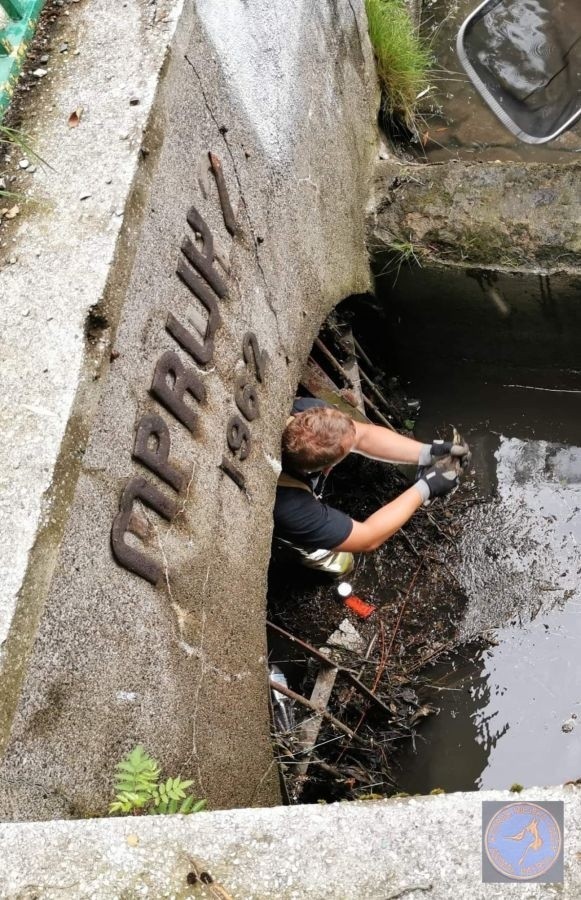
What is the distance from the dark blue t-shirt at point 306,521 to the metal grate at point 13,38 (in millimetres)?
1452

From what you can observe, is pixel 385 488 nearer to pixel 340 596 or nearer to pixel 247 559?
pixel 340 596

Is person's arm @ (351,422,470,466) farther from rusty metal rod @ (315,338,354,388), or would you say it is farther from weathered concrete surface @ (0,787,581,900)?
weathered concrete surface @ (0,787,581,900)

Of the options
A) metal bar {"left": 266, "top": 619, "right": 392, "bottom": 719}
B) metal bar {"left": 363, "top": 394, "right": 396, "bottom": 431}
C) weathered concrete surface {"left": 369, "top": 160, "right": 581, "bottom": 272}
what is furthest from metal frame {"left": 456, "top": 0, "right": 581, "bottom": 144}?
metal bar {"left": 266, "top": 619, "right": 392, "bottom": 719}

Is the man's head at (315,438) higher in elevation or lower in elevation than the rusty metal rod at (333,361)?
higher

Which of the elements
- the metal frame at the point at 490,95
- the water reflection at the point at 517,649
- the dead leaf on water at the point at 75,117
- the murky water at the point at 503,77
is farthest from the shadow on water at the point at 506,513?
the dead leaf on water at the point at 75,117

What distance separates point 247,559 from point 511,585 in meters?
1.39

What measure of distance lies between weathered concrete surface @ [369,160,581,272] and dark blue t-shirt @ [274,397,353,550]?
0.99 m

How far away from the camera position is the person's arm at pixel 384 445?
3281mm

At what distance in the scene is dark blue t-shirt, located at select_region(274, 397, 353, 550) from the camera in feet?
9.50

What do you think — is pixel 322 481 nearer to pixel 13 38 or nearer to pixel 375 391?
pixel 375 391

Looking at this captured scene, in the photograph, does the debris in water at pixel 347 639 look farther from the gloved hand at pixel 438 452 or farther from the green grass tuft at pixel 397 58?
the green grass tuft at pixel 397 58

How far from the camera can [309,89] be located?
292 cm

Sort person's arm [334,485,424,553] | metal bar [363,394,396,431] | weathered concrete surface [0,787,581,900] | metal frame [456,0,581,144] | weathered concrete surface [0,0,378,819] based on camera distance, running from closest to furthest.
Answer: weathered concrete surface [0,787,581,900] < weathered concrete surface [0,0,378,819] < person's arm [334,485,424,553] < metal bar [363,394,396,431] < metal frame [456,0,581,144]

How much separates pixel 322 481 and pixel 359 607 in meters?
0.63
